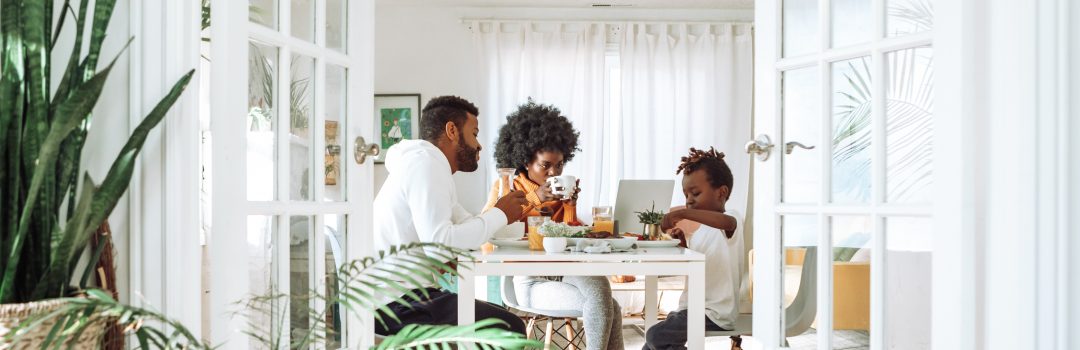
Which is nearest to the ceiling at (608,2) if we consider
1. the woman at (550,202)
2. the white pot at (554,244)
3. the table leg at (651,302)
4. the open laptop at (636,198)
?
the woman at (550,202)

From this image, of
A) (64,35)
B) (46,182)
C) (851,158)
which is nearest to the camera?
(46,182)

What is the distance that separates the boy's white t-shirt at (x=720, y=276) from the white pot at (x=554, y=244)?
559 mm

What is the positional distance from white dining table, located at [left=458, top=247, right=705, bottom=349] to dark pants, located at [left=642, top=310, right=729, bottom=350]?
1.04ft

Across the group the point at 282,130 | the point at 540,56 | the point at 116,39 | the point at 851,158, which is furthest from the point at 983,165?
the point at 540,56

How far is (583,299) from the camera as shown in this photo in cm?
356

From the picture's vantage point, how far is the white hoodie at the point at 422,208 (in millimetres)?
2887

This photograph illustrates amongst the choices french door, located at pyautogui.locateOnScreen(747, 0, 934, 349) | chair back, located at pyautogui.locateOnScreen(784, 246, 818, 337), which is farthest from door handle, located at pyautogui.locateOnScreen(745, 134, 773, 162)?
chair back, located at pyautogui.locateOnScreen(784, 246, 818, 337)

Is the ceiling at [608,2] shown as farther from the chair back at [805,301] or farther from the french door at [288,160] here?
the chair back at [805,301]

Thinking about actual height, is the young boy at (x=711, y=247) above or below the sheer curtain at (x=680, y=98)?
below

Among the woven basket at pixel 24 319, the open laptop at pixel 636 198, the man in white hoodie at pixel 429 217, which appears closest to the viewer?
the woven basket at pixel 24 319

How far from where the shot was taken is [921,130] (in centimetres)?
172

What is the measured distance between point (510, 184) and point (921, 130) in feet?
8.66

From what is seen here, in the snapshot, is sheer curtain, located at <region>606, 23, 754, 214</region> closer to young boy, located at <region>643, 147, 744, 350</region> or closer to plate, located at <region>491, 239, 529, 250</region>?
young boy, located at <region>643, 147, 744, 350</region>

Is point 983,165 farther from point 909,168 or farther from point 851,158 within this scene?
point 851,158
